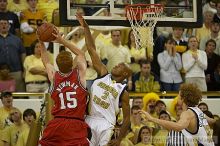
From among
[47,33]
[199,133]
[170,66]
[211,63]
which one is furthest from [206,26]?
[47,33]

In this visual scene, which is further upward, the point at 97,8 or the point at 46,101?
the point at 97,8

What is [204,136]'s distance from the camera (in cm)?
774

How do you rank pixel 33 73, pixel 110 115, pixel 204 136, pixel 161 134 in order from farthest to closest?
1. pixel 33 73
2. pixel 161 134
3. pixel 110 115
4. pixel 204 136

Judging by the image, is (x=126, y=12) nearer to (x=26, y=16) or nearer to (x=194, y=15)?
(x=194, y=15)

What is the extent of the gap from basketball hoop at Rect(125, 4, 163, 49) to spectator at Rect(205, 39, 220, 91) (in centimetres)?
379

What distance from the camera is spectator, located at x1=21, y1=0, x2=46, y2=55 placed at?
12.7m

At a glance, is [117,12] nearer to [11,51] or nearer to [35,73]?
[35,73]

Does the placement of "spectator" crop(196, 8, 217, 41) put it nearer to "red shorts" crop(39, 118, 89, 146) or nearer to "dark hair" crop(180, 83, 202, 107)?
"dark hair" crop(180, 83, 202, 107)

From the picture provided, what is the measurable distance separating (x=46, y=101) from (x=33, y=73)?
2.53m

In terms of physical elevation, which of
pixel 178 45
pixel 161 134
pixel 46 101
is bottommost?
pixel 161 134

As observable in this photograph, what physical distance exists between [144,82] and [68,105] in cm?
478

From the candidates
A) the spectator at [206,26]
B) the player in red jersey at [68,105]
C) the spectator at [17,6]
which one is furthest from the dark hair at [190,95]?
the spectator at [17,6]

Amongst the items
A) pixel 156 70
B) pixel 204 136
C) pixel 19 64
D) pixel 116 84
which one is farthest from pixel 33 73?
pixel 204 136

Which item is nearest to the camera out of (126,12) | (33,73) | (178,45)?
(126,12)
